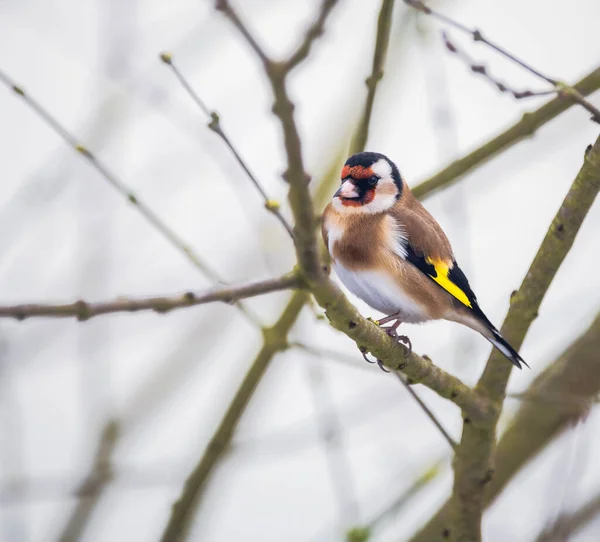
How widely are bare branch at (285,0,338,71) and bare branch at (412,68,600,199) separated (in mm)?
1592

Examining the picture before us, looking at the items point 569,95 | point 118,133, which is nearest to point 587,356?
point 569,95

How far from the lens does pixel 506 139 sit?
3.04 metres

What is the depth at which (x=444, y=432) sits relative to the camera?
2.78 m

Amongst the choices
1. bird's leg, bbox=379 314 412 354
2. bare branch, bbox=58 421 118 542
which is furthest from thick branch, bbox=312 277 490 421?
bare branch, bbox=58 421 118 542

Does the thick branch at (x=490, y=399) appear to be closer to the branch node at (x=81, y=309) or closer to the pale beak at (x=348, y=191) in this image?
the pale beak at (x=348, y=191)

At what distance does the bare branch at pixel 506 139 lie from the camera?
2911 millimetres

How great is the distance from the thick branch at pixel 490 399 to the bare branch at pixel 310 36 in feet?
4.46

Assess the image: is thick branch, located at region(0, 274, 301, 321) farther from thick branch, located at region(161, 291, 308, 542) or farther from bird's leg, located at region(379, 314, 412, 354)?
thick branch, located at region(161, 291, 308, 542)

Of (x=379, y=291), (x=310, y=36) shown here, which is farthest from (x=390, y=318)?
(x=310, y=36)

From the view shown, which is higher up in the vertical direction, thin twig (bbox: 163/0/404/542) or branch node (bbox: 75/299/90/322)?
thin twig (bbox: 163/0/404/542)

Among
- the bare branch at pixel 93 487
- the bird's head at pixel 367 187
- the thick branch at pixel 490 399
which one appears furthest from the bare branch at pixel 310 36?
the bare branch at pixel 93 487

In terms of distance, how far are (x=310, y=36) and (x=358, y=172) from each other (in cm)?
178

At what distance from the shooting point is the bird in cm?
314

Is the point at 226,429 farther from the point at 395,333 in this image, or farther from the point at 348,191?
the point at 348,191
